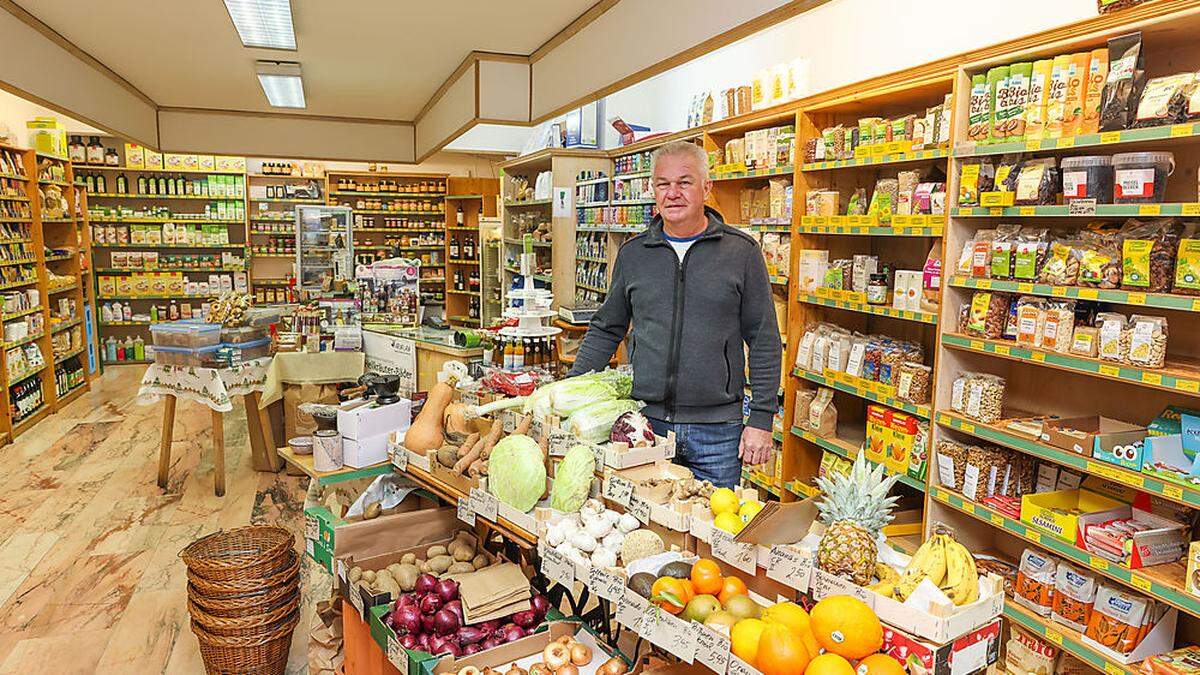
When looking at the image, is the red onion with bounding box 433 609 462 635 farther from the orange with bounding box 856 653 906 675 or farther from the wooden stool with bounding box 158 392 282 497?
the wooden stool with bounding box 158 392 282 497

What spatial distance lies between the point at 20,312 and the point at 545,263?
16.7 feet

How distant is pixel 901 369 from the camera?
3.85 meters

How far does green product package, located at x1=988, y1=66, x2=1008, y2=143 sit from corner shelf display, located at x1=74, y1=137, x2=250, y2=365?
11.0 m

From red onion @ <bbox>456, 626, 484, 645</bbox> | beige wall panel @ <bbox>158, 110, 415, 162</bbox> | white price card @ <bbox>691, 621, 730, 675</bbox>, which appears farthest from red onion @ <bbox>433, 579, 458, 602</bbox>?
beige wall panel @ <bbox>158, 110, 415, 162</bbox>

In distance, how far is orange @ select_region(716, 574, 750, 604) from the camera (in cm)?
168

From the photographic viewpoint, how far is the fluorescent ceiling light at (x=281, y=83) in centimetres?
527

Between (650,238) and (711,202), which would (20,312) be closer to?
(711,202)

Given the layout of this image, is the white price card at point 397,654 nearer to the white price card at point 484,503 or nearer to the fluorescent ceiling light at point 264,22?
the white price card at point 484,503

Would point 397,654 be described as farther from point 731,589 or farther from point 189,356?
point 189,356

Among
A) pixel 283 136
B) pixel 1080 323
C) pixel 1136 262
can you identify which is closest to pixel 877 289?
pixel 1080 323

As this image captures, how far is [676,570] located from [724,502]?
0.76 ft

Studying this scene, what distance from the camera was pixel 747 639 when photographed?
1481 millimetres

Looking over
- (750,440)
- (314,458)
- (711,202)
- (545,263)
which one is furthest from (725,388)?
(545,263)

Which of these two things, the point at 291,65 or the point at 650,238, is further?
the point at 291,65
